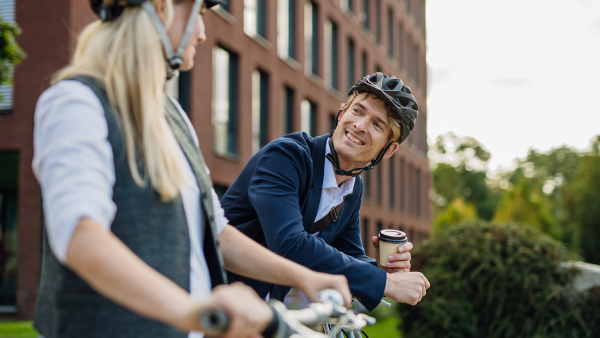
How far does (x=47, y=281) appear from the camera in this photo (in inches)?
58.1

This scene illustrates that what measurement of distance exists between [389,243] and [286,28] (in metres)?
20.4

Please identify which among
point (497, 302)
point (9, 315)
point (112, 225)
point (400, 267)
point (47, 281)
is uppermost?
point (112, 225)

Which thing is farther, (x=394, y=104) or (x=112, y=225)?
(x=394, y=104)

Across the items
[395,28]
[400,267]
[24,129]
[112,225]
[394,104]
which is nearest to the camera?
[112,225]

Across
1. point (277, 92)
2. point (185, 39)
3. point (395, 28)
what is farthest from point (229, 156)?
point (395, 28)

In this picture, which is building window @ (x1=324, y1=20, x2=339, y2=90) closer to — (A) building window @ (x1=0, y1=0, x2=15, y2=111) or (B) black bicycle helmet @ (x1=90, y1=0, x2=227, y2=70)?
(A) building window @ (x1=0, y1=0, x2=15, y2=111)

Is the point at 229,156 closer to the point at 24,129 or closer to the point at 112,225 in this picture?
the point at 24,129

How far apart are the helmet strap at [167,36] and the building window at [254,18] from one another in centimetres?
1781

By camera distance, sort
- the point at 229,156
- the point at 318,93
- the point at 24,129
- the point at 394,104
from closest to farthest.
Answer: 1. the point at 394,104
2. the point at 24,129
3. the point at 229,156
4. the point at 318,93

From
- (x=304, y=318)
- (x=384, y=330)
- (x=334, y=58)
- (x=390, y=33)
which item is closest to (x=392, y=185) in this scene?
(x=390, y=33)

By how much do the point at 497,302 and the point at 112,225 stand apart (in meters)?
6.77

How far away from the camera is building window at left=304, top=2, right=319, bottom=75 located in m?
23.9

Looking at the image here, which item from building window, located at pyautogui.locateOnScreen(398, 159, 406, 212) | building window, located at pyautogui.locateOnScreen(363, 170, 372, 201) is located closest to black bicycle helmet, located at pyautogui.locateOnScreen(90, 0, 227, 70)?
building window, located at pyautogui.locateOnScreen(363, 170, 372, 201)

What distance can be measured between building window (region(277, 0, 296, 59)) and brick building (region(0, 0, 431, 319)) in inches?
1.6
